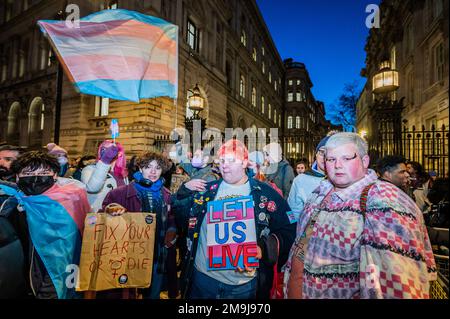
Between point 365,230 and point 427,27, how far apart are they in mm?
18428

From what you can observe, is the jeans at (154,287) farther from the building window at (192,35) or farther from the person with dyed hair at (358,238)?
the building window at (192,35)

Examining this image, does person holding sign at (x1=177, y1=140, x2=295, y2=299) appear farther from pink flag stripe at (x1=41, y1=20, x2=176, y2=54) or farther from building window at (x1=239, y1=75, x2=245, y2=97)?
building window at (x1=239, y1=75, x2=245, y2=97)

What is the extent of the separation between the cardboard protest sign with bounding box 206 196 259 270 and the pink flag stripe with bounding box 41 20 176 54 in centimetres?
347

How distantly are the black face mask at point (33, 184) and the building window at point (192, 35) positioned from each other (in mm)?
18386

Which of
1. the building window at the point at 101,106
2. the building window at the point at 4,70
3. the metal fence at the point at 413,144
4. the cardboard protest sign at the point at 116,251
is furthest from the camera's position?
the building window at the point at 4,70

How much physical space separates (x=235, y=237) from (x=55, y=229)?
1.71m

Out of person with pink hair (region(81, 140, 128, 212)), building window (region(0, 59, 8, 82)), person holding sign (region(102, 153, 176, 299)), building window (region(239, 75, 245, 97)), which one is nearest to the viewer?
person holding sign (region(102, 153, 176, 299))

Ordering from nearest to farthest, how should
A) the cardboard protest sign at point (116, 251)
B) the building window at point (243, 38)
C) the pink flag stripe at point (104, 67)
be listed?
the cardboard protest sign at point (116, 251), the pink flag stripe at point (104, 67), the building window at point (243, 38)

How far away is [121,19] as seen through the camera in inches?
165

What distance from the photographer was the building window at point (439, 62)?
1275cm

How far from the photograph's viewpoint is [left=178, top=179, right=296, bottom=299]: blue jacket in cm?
227

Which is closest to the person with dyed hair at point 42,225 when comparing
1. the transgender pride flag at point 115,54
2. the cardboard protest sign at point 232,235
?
the cardboard protest sign at point 232,235

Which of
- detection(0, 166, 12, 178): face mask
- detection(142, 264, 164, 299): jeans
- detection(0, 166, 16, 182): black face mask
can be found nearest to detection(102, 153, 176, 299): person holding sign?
detection(142, 264, 164, 299): jeans

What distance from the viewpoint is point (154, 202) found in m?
2.92
